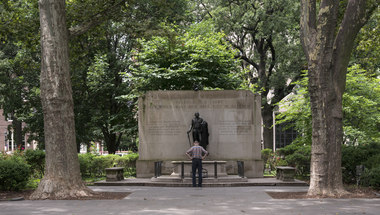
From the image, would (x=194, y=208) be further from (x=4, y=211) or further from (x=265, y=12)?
(x=265, y=12)

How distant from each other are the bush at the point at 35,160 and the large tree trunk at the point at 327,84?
42.7ft

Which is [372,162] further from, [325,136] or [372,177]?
[325,136]

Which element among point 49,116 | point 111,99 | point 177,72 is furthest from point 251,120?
point 111,99

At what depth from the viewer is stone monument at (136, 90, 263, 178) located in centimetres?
2167

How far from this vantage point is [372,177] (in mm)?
15141

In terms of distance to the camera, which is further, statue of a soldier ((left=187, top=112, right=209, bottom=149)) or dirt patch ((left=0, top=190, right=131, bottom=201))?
statue of a soldier ((left=187, top=112, right=209, bottom=149))

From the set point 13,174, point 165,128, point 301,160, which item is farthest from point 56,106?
point 301,160

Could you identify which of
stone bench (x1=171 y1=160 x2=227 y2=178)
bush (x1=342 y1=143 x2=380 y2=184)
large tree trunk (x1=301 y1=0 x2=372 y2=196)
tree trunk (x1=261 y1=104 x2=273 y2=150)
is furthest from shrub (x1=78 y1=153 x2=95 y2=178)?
tree trunk (x1=261 y1=104 x2=273 y2=150)

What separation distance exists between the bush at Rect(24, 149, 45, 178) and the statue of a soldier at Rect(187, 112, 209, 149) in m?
7.41

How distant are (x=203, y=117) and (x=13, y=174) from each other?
32.7 ft

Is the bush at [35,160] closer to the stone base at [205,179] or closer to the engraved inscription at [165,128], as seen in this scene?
the engraved inscription at [165,128]

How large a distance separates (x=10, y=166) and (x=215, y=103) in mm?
10629

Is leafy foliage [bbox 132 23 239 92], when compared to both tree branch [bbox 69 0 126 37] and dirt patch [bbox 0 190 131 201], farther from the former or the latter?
dirt patch [bbox 0 190 131 201]

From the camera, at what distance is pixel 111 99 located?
1316 inches
